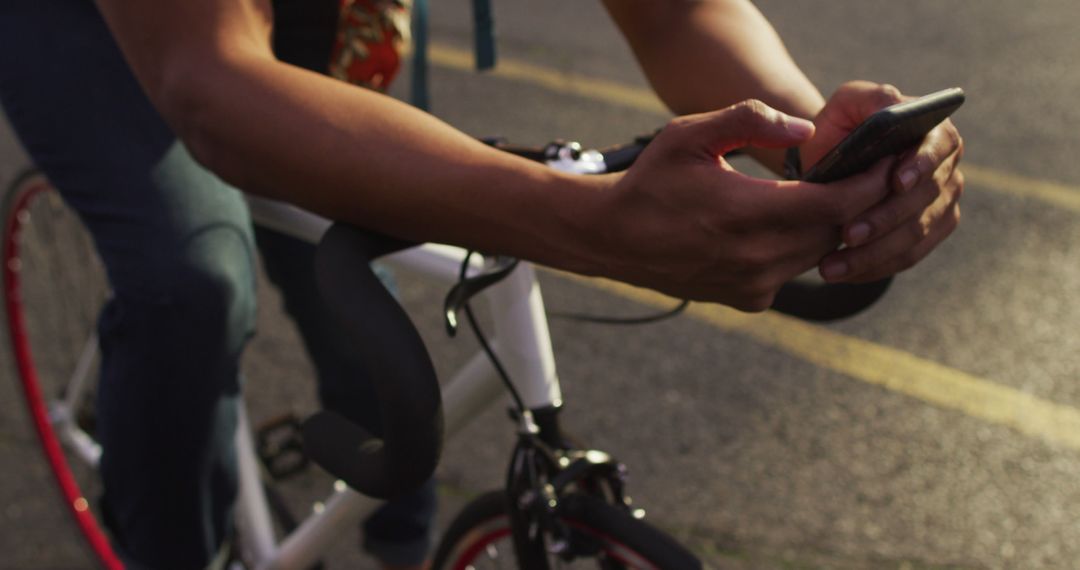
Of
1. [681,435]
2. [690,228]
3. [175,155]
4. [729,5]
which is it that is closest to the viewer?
[690,228]

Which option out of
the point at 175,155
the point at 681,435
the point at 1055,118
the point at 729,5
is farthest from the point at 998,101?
the point at 175,155

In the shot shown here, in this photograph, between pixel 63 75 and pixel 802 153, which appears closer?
pixel 802 153

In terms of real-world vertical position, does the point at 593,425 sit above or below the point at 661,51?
below

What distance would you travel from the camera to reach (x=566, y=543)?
4.70 ft

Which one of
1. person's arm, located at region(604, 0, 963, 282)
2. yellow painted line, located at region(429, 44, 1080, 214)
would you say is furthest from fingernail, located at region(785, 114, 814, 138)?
yellow painted line, located at region(429, 44, 1080, 214)

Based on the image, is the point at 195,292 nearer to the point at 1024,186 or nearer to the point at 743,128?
the point at 743,128

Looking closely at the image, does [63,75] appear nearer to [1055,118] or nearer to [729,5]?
[729,5]

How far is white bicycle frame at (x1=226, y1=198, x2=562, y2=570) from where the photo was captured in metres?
1.46

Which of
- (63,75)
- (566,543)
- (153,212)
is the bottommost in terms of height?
(566,543)

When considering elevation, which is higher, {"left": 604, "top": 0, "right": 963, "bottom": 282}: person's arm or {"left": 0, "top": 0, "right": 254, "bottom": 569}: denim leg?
{"left": 604, "top": 0, "right": 963, "bottom": 282}: person's arm

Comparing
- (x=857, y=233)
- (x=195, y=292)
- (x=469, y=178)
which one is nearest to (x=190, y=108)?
(x=469, y=178)

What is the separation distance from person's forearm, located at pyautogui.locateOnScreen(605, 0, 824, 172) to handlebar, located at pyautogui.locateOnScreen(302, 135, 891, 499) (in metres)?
0.24

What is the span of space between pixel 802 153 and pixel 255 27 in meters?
0.61

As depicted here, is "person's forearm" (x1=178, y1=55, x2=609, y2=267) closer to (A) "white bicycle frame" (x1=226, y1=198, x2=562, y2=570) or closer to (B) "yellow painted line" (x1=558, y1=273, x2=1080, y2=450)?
(A) "white bicycle frame" (x1=226, y1=198, x2=562, y2=570)
